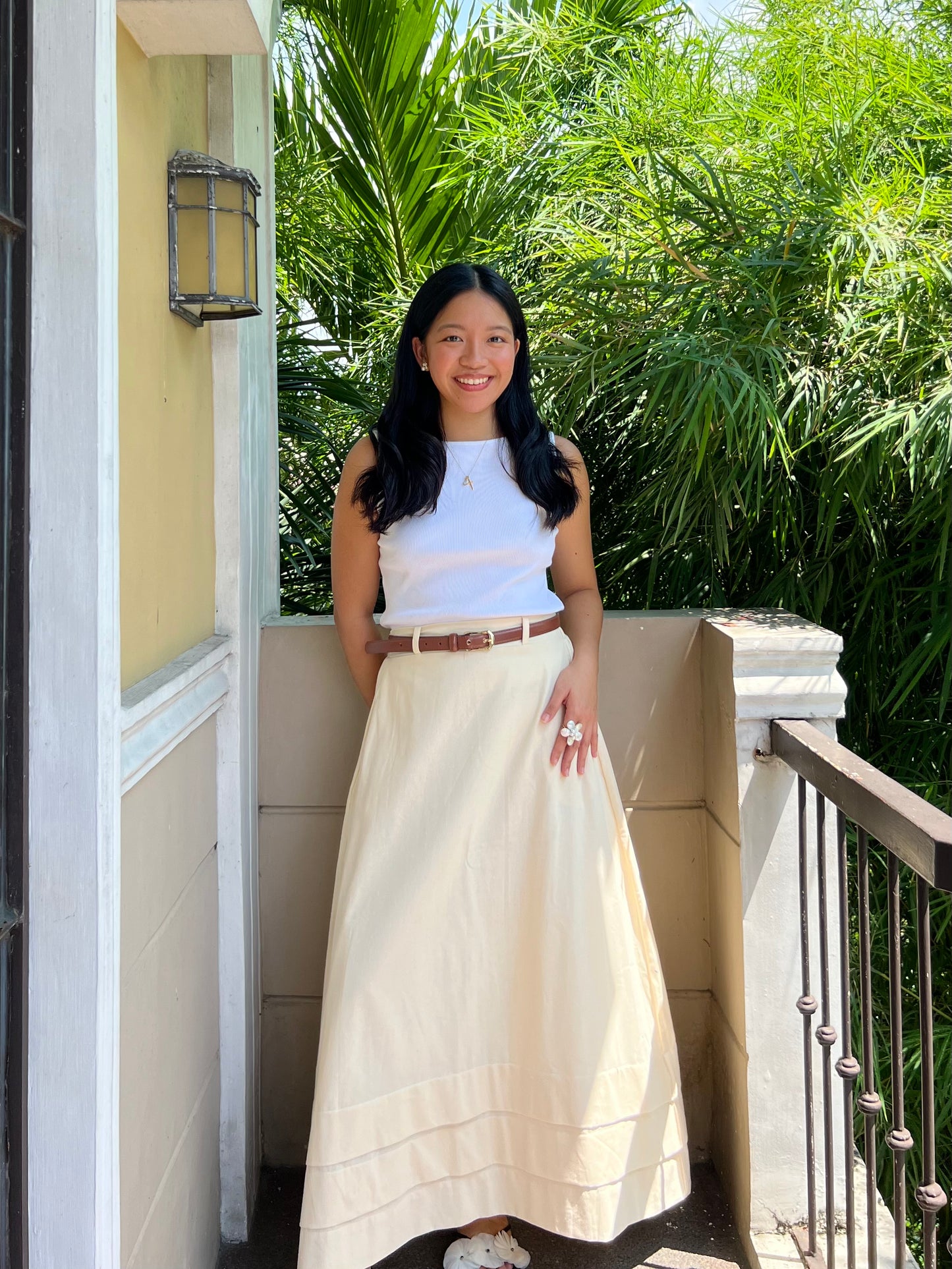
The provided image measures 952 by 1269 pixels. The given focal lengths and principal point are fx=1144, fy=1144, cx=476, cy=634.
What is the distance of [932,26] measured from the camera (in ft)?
8.78

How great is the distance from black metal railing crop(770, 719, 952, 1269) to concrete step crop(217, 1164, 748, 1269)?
19 centimetres

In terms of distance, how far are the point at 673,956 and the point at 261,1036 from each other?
895mm

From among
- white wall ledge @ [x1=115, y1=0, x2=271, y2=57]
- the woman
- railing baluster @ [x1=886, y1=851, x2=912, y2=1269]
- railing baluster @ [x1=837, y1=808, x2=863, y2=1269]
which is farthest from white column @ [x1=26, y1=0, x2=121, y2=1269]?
railing baluster @ [x1=837, y1=808, x2=863, y2=1269]

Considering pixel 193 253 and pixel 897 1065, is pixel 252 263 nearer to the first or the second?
pixel 193 253

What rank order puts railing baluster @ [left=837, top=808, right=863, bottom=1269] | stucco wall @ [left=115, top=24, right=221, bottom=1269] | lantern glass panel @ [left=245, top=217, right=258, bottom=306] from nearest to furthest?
stucco wall @ [left=115, top=24, right=221, bottom=1269], railing baluster @ [left=837, top=808, right=863, bottom=1269], lantern glass panel @ [left=245, top=217, right=258, bottom=306]

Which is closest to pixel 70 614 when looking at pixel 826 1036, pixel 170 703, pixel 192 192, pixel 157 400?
pixel 170 703

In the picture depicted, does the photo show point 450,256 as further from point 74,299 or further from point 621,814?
point 74,299

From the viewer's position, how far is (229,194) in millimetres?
1897

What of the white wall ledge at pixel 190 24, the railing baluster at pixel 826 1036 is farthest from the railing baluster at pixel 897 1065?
the white wall ledge at pixel 190 24

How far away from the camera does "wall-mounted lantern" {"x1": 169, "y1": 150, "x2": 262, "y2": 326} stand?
1834mm

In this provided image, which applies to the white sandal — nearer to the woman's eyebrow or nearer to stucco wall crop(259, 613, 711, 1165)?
stucco wall crop(259, 613, 711, 1165)

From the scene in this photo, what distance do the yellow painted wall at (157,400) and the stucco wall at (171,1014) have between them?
226mm

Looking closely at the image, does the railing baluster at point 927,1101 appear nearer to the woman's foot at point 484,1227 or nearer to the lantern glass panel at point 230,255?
the woman's foot at point 484,1227

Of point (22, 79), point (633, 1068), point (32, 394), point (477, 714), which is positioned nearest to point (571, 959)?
point (633, 1068)
